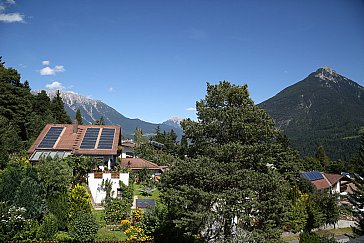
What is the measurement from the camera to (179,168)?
35.7 ft

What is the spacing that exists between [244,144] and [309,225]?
1743cm

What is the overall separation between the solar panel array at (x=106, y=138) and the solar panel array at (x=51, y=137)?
3.63 meters

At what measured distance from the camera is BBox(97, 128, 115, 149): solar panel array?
81.7 feet

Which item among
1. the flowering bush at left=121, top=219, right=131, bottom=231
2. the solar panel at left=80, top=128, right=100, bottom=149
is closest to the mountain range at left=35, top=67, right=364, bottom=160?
the solar panel at left=80, top=128, right=100, bottom=149

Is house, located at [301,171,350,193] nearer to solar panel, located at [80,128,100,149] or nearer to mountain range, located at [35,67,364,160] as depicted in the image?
solar panel, located at [80,128,100,149]

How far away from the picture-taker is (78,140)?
2547 centimetres

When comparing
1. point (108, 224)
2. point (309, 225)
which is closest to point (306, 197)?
point (309, 225)

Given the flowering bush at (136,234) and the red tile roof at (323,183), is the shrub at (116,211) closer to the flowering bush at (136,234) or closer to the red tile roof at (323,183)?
the flowering bush at (136,234)

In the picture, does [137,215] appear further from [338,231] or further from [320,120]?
[320,120]

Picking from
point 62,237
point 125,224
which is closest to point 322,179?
point 125,224

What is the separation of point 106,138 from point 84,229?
1305 cm

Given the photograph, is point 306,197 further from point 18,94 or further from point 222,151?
point 18,94

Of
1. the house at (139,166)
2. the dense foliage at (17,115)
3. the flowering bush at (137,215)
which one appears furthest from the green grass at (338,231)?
the dense foliage at (17,115)

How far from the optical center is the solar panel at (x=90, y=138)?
81.0 ft
